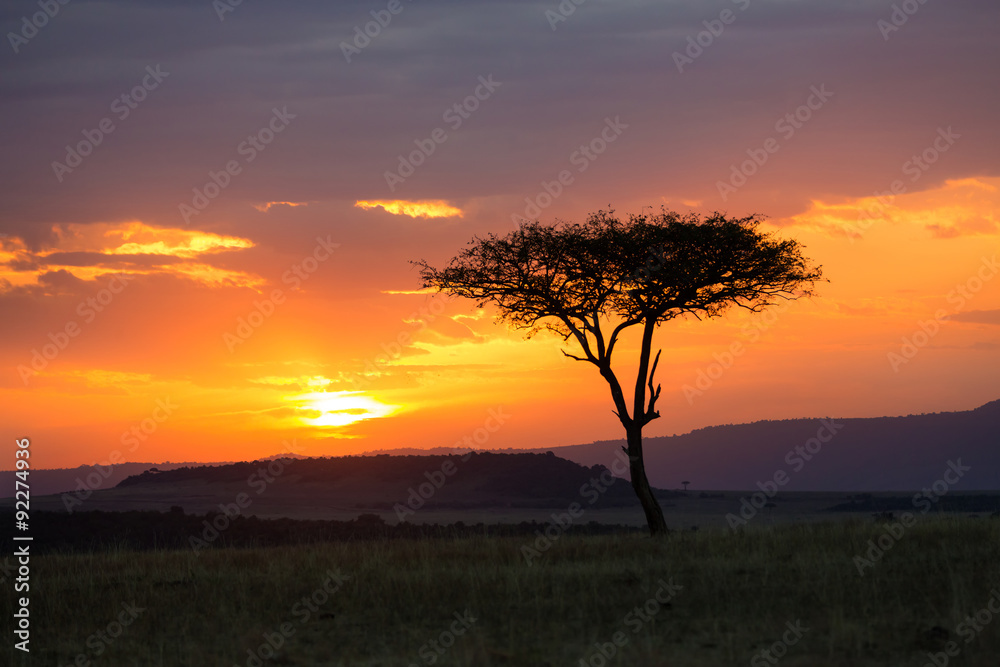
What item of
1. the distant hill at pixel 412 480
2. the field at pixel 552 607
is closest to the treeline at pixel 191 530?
the field at pixel 552 607

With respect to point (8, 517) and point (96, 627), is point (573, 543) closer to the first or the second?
point (96, 627)

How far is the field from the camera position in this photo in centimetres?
1225

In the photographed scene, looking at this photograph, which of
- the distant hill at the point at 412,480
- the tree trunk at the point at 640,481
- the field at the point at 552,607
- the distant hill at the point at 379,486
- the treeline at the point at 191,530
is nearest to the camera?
the field at the point at 552,607

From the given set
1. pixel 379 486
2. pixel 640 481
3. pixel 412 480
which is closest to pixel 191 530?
pixel 640 481

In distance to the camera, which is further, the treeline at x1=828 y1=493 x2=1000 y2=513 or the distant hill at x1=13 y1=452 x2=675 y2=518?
the distant hill at x1=13 y1=452 x2=675 y2=518

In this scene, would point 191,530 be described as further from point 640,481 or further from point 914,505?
point 914,505

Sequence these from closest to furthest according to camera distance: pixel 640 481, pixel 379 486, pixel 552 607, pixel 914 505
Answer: pixel 552 607 < pixel 640 481 < pixel 914 505 < pixel 379 486

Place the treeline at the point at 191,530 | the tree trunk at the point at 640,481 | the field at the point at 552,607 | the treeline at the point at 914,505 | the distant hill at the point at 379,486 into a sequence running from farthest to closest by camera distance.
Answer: the distant hill at the point at 379,486 < the treeline at the point at 914,505 < the treeline at the point at 191,530 < the tree trunk at the point at 640,481 < the field at the point at 552,607

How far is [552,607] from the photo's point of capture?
48.2 ft

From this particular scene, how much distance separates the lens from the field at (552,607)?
12250mm

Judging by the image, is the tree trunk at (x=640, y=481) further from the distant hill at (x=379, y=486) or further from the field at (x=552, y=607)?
the distant hill at (x=379, y=486)

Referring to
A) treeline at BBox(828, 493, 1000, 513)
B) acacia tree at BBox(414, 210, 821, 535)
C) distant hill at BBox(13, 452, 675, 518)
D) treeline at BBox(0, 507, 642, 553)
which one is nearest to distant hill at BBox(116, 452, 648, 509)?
distant hill at BBox(13, 452, 675, 518)

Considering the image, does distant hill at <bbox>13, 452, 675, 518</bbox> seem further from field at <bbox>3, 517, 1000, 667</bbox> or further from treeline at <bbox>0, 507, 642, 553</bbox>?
field at <bbox>3, 517, 1000, 667</bbox>

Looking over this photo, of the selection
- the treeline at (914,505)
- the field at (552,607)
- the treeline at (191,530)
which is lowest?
the treeline at (914,505)
